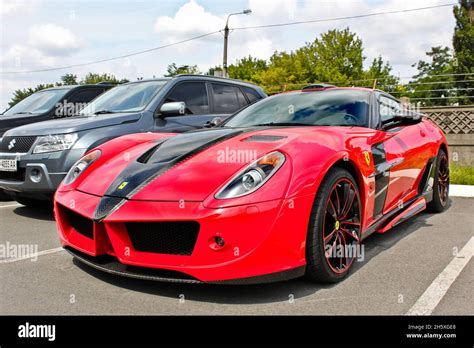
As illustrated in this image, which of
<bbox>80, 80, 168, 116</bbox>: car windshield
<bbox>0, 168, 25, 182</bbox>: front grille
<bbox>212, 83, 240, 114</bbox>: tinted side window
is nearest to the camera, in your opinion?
<bbox>0, 168, 25, 182</bbox>: front grille

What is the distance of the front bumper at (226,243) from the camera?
2572 mm

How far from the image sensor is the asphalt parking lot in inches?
104

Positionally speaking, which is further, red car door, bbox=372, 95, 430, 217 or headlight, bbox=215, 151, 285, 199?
red car door, bbox=372, 95, 430, 217

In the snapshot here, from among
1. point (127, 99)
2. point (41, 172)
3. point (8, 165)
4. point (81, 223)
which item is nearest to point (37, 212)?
point (8, 165)

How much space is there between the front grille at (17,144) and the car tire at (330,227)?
11.6 ft

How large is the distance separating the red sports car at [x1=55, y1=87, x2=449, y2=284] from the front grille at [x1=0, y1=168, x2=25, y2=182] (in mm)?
1761

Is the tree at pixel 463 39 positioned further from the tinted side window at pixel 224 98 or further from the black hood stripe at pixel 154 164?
the black hood stripe at pixel 154 164

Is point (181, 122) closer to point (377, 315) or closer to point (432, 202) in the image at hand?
point (432, 202)

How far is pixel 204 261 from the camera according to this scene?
2.60 meters

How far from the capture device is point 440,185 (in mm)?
5492

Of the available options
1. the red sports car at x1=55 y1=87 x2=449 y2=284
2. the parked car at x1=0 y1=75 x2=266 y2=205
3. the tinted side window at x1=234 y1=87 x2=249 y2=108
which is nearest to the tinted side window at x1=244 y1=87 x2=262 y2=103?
the tinted side window at x1=234 y1=87 x2=249 y2=108

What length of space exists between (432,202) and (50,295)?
4301 mm

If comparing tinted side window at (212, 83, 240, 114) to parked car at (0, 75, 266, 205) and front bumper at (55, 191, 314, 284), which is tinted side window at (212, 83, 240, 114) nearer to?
parked car at (0, 75, 266, 205)

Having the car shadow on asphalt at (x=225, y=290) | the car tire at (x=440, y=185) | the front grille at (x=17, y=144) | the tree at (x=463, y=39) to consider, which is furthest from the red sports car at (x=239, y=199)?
the tree at (x=463, y=39)
